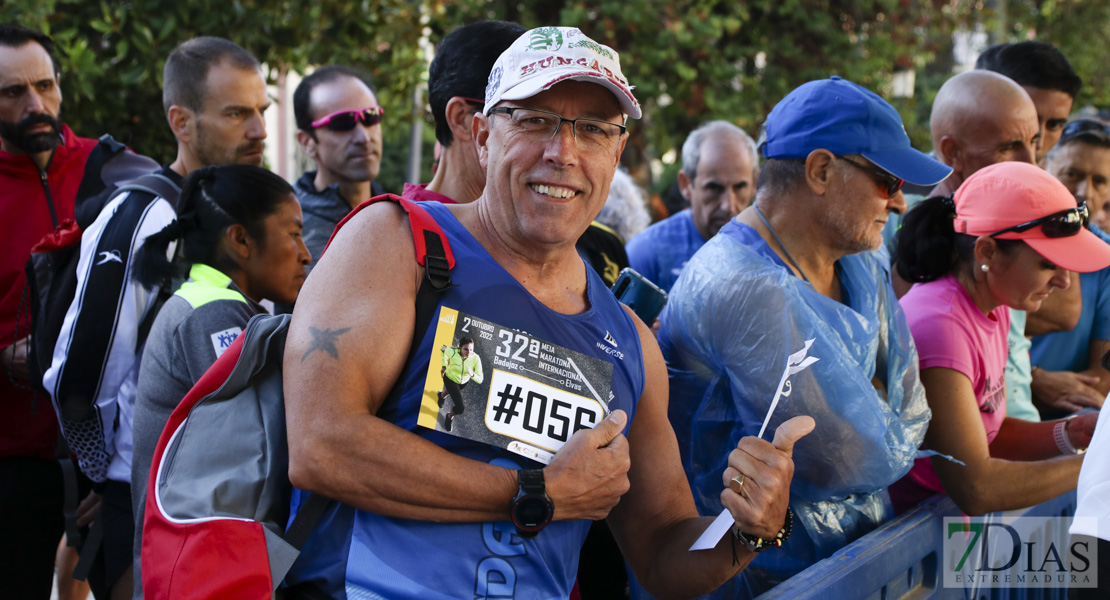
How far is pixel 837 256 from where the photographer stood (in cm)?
272

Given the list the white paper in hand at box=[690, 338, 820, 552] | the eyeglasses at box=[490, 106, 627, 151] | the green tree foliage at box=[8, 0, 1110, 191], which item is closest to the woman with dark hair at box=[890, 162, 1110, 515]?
the white paper in hand at box=[690, 338, 820, 552]

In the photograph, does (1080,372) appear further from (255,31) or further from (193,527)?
(255,31)

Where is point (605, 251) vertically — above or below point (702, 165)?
below

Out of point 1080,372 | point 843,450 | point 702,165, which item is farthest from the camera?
point 702,165

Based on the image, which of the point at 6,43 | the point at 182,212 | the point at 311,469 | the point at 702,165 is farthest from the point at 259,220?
the point at 702,165

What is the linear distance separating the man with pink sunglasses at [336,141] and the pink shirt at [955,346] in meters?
2.64

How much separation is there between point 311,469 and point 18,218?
2655mm

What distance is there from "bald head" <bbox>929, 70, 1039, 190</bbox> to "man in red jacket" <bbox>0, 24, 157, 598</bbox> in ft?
12.0

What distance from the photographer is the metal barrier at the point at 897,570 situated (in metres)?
2.19

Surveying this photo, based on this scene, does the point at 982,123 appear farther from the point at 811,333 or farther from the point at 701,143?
the point at 811,333

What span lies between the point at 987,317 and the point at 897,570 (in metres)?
1.01

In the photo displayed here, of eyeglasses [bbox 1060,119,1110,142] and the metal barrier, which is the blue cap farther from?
eyeglasses [bbox 1060,119,1110,142]

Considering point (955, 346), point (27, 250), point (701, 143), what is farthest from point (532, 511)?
point (701, 143)

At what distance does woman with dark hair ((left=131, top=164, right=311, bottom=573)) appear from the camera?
2.53 metres
